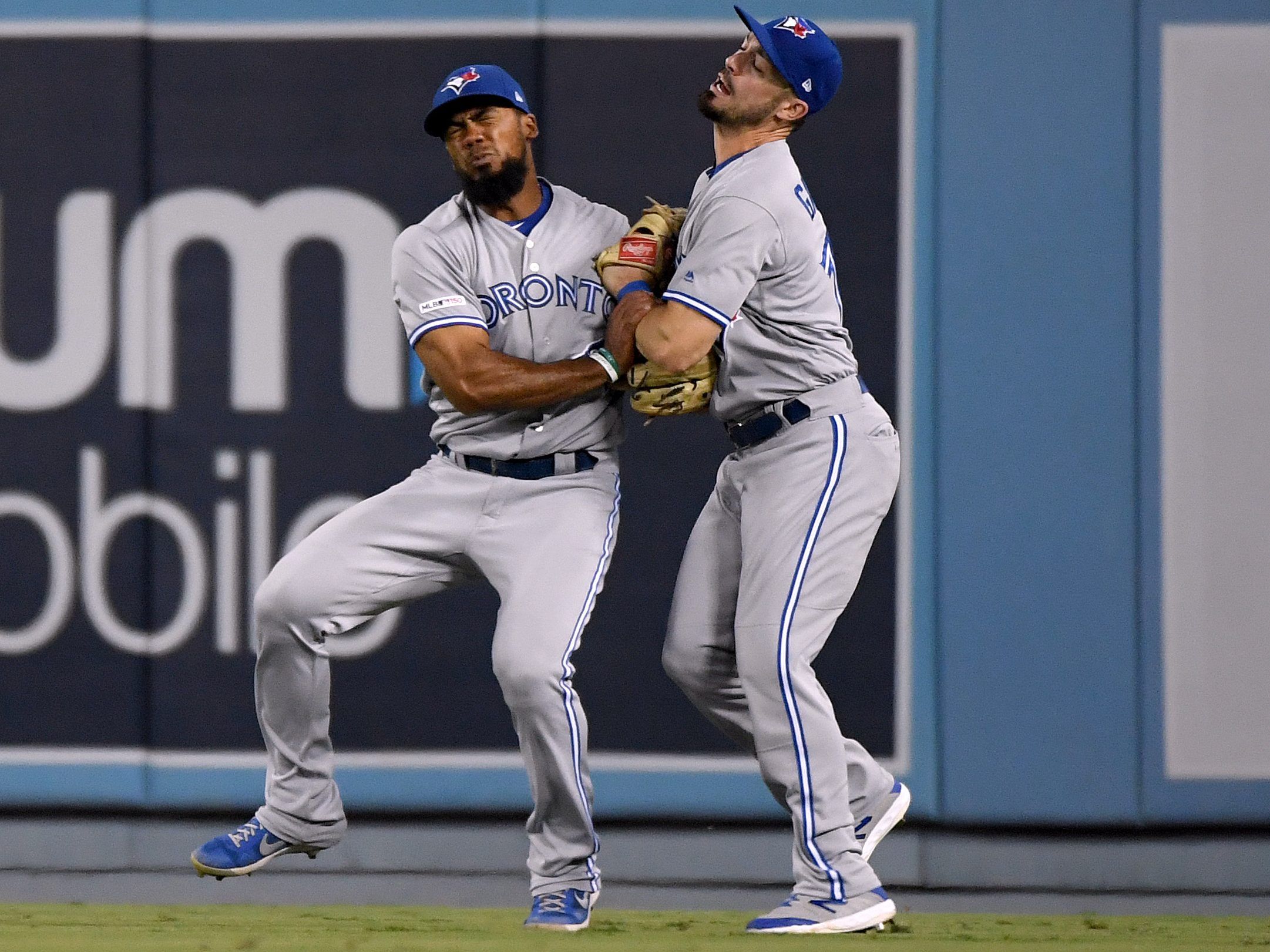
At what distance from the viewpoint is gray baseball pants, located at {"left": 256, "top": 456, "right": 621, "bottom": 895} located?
3.18 meters

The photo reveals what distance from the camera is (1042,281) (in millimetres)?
4629

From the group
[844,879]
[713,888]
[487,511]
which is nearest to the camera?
[844,879]

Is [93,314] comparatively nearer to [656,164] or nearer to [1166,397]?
[656,164]

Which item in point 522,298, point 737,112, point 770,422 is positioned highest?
point 737,112

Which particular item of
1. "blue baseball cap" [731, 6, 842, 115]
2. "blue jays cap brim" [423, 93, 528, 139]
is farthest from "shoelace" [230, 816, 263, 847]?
"blue baseball cap" [731, 6, 842, 115]

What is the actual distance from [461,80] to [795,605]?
1.33 metres

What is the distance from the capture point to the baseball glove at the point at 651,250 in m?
3.20

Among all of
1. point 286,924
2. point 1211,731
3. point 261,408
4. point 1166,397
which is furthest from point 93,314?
point 1211,731

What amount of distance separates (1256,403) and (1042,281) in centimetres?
75

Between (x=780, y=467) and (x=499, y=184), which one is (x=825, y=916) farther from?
(x=499, y=184)

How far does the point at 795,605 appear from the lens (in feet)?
9.95

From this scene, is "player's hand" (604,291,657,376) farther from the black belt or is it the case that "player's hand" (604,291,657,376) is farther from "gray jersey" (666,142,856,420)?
the black belt

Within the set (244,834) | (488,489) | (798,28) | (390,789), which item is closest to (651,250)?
(798,28)

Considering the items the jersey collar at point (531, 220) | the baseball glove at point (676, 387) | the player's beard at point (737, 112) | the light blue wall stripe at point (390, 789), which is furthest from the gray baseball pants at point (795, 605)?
the light blue wall stripe at point (390, 789)
